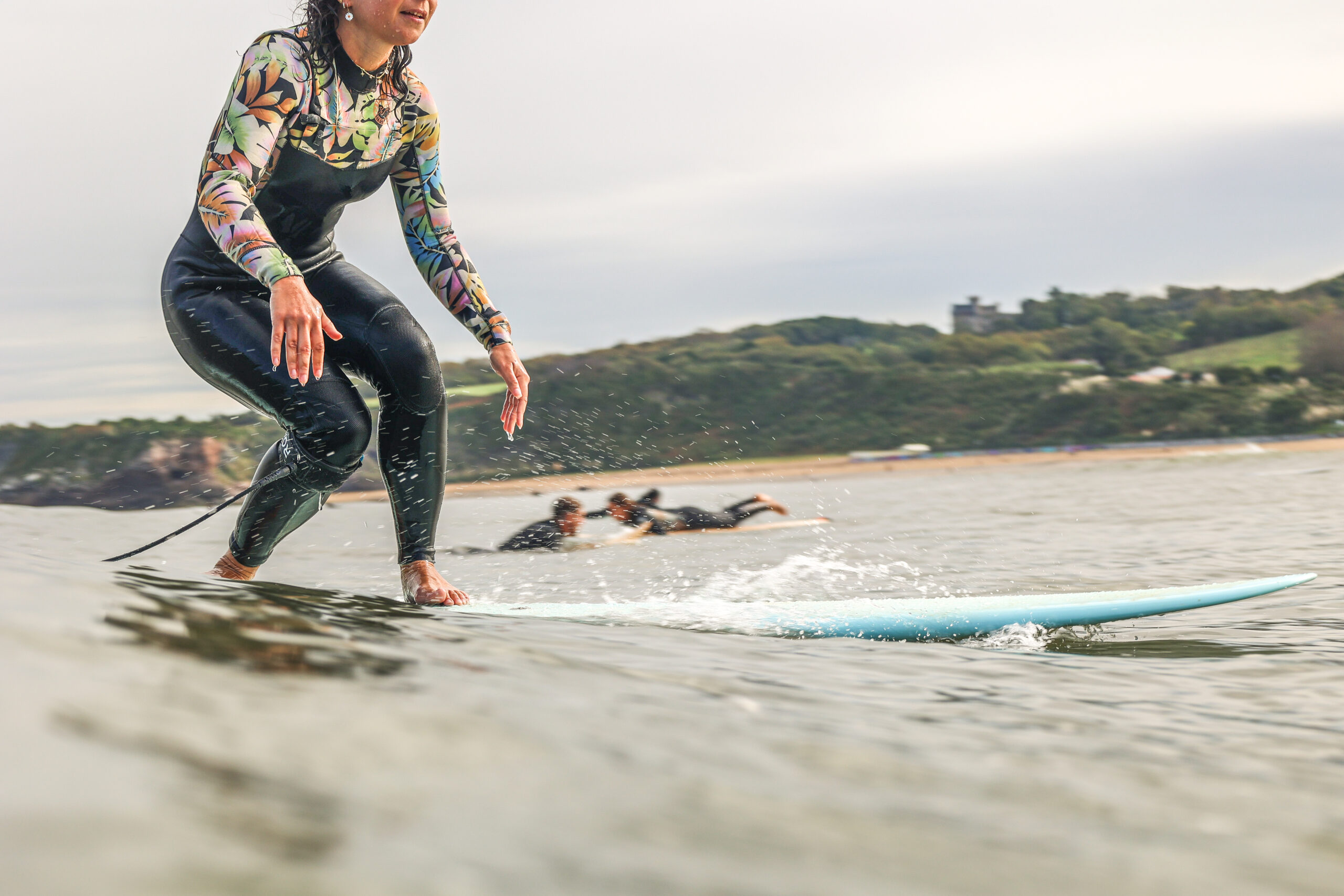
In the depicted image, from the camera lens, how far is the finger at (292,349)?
249cm

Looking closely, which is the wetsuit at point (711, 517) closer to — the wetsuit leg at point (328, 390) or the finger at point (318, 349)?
the wetsuit leg at point (328, 390)

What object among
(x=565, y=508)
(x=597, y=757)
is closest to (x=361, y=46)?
(x=597, y=757)

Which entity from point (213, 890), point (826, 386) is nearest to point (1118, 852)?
point (213, 890)

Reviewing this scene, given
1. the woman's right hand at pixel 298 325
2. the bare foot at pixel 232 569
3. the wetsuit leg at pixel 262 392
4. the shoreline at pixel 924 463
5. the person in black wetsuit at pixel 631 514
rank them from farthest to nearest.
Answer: the shoreline at pixel 924 463 → the person in black wetsuit at pixel 631 514 → the bare foot at pixel 232 569 → the wetsuit leg at pixel 262 392 → the woman's right hand at pixel 298 325

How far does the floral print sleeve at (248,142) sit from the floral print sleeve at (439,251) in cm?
56

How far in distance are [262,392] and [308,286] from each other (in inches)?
17.1

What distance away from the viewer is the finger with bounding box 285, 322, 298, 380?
2492 millimetres

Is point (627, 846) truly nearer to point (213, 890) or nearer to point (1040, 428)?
point (213, 890)

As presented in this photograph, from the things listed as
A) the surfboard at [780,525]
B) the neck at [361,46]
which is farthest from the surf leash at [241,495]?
the surfboard at [780,525]

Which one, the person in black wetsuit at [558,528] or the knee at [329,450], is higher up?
the knee at [329,450]

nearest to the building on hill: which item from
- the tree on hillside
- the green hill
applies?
the green hill

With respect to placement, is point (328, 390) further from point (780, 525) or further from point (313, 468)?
point (780, 525)

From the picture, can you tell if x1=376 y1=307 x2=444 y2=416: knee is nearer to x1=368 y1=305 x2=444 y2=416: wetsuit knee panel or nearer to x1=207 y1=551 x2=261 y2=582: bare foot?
x1=368 y1=305 x2=444 y2=416: wetsuit knee panel

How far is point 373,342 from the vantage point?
2936 millimetres
